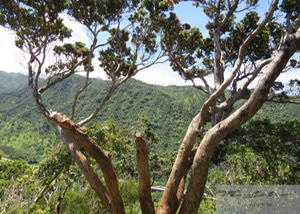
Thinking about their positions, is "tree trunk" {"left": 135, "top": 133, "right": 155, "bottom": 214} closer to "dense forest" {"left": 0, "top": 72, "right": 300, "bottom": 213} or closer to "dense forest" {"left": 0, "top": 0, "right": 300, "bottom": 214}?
"dense forest" {"left": 0, "top": 0, "right": 300, "bottom": 214}

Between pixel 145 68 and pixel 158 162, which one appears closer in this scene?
pixel 145 68

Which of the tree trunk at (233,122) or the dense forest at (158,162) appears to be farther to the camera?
the dense forest at (158,162)

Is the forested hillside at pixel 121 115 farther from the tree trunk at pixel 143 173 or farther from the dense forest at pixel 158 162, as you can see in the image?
the tree trunk at pixel 143 173

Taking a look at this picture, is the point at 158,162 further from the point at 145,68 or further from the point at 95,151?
the point at 95,151

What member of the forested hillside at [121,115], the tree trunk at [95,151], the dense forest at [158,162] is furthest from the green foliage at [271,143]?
the forested hillside at [121,115]

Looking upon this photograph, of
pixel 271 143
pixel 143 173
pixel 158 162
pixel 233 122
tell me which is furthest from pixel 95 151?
pixel 158 162
